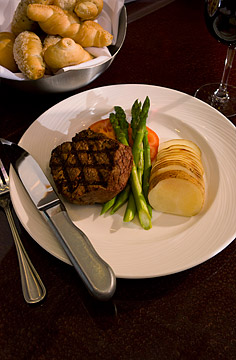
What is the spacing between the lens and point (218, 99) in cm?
201

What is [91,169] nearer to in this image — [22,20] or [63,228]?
[63,228]

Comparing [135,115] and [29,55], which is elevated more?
[29,55]

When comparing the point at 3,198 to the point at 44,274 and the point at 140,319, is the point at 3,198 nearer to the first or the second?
the point at 44,274

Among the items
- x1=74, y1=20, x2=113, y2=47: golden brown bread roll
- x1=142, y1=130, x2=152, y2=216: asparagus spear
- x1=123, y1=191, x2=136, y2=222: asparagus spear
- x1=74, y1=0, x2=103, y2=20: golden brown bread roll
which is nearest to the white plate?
x1=123, y1=191, x2=136, y2=222: asparagus spear

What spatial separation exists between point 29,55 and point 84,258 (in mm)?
1101

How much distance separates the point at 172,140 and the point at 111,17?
3.28ft

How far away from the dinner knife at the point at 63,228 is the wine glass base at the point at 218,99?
1.11 meters

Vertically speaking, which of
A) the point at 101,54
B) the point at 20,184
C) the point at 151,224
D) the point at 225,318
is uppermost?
the point at 101,54

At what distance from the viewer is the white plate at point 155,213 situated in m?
1.20

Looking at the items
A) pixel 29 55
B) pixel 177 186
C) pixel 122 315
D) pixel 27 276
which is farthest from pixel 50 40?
pixel 122 315

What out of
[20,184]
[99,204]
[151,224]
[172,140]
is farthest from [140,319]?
[172,140]

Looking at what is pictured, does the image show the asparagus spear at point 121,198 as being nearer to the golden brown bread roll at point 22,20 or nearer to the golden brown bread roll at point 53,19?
the golden brown bread roll at point 53,19

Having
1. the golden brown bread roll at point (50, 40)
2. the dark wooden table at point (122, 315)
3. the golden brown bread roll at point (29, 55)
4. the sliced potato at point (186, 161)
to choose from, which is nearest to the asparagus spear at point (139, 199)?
the sliced potato at point (186, 161)

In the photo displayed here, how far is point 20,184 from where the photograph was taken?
4.68 ft
